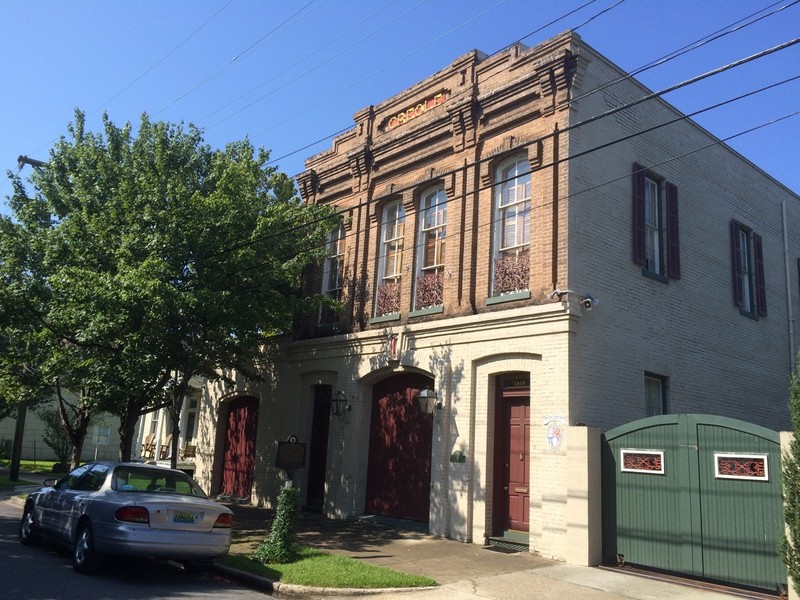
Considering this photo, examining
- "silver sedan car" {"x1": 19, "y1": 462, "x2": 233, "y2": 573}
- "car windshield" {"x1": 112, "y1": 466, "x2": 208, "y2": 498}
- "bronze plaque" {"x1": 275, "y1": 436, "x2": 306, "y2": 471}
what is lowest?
"silver sedan car" {"x1": 19, "y1": 462, "x2": 233, "y2": 573}

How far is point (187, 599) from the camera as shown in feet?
24.9

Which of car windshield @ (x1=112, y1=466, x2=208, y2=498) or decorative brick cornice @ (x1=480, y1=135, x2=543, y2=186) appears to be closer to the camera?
car windshield @ (x1=112, y1=466, x2=208, y2=498)

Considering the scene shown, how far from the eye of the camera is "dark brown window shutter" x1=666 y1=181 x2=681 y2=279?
13.9m

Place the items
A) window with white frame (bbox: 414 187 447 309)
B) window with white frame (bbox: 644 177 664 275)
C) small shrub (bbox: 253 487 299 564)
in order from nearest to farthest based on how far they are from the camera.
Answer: small shrub (bbox: 253 487 299 564), window with white frame (bbox: 644 177 664 275), window with white frame (bbox: 414 187 447 309)

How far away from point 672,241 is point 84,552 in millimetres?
11842

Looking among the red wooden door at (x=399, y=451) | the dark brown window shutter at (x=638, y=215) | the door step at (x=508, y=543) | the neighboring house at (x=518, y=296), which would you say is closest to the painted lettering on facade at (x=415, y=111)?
the neighboring house at (x=518, y=296)

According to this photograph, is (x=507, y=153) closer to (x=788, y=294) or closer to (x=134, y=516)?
(x=134, y=516)

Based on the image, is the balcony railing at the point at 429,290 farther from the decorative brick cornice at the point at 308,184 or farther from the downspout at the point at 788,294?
the downspout at the point at 788,294

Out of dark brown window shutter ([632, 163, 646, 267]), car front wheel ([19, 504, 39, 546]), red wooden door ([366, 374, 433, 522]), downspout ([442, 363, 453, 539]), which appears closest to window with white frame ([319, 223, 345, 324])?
red wooden door ([366, 374, 433, 522])

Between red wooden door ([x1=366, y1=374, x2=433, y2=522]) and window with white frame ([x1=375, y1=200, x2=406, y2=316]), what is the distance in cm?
171

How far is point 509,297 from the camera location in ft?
41.4

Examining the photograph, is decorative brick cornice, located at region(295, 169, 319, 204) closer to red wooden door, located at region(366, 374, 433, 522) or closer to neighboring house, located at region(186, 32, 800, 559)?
neighboring house, located at region(186, 32, 800, 559)

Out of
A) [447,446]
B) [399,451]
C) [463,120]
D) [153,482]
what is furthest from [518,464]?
[463,120]

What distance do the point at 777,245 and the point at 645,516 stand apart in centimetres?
1106
